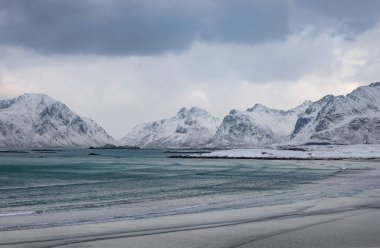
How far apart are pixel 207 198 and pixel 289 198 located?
21.4 feet

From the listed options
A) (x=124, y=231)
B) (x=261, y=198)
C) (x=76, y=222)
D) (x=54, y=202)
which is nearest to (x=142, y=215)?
(x=76, y=222)

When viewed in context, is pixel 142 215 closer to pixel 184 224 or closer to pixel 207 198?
pixel 184 224

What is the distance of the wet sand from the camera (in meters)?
17.8

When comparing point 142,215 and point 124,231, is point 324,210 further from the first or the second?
point 124,231

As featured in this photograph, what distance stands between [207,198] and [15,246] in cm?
2143

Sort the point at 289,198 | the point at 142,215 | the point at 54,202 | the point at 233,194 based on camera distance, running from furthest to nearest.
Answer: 1. the point at 233,194
2. the point at 289,198
3. the point at 54,202
4. the point at 142,215

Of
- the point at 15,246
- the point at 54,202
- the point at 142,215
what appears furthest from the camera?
the point at 54,202

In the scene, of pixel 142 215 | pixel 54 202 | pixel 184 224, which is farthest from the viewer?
pixel 54 202

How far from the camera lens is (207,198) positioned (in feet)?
121

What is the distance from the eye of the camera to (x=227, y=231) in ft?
67.9

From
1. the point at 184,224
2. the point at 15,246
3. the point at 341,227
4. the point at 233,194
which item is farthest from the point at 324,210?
the point at 15,246

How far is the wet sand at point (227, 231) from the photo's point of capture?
1780 cm

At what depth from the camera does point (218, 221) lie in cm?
2403

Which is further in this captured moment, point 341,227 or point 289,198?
point 289,198
